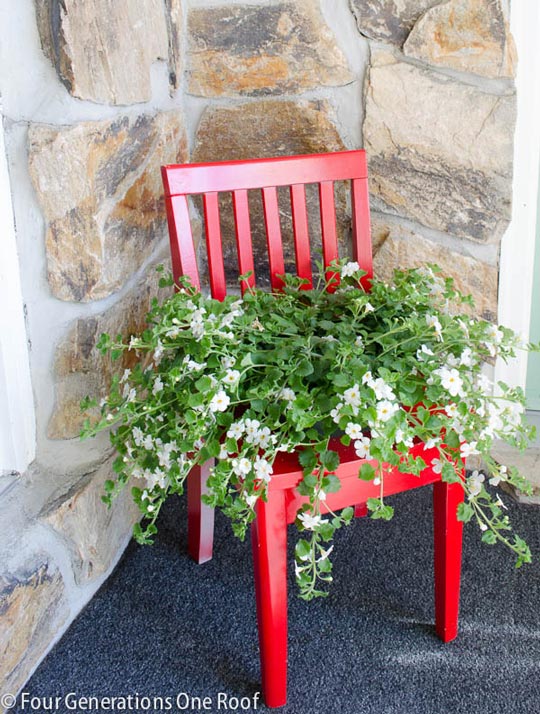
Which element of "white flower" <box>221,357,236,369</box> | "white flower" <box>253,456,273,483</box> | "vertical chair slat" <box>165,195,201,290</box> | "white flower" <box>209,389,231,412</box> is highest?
"vertical chair slat" <box>165,195,201,290</box>

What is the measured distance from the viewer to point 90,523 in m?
1.48

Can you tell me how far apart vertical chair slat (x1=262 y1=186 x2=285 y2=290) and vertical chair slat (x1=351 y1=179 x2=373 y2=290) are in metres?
0.17

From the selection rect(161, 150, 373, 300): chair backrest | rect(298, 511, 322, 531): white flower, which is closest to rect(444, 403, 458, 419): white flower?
rect(298, 511, 322, 531): white flower

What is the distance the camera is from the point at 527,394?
2039mm

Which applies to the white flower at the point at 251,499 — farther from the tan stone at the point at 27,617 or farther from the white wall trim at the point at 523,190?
the white wall trim at the point at 523,190

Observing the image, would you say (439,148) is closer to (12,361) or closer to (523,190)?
(523,190)

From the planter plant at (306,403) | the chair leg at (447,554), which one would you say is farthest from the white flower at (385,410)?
the chair leg at (447,554)

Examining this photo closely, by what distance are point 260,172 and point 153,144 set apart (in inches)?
11.8

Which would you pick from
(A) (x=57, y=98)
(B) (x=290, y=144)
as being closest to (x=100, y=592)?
(A) (x=57, y=98)

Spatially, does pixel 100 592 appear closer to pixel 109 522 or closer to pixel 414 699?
pixel 109 522

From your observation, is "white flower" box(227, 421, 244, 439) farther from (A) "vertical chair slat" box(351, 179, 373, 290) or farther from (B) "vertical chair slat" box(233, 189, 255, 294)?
(A) "vertical chair slat" box(351, 179, 373, 290)

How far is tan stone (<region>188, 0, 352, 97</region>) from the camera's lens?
1.71m

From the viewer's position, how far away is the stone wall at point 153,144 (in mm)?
1303

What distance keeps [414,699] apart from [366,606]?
24 centimetres
